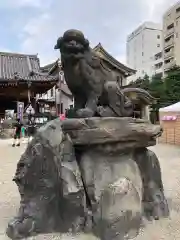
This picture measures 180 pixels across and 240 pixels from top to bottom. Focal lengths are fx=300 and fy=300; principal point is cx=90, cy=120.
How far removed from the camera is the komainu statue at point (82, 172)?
9.08 feet

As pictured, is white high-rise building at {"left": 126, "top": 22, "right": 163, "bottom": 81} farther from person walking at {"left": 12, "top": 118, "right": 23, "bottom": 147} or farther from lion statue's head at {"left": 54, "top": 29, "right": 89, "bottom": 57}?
lion statue's head at {"left": 54, "top": 29, "right": 89, "bottom": 57}

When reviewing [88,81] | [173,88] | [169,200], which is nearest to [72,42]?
[88,81]

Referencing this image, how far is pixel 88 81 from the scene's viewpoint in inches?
125

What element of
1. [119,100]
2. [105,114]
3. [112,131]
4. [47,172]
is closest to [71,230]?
[47,172]

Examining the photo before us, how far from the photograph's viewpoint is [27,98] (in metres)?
18.8

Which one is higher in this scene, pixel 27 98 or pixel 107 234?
pixel 27 98

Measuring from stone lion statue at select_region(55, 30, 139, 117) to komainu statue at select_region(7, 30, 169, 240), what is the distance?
0.03 feet

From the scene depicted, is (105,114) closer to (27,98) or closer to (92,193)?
(92,193)

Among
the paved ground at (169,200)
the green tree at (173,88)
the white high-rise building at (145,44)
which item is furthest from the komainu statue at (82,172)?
the white high-rise building at (145,44)

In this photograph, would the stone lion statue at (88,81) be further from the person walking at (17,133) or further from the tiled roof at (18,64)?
the tiled roof at (18,64)

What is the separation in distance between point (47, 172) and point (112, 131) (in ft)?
2.43

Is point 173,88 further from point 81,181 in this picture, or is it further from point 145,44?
point 145,44

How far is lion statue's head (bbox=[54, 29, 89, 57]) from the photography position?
3.02 m

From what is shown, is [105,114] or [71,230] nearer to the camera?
[71,230]
